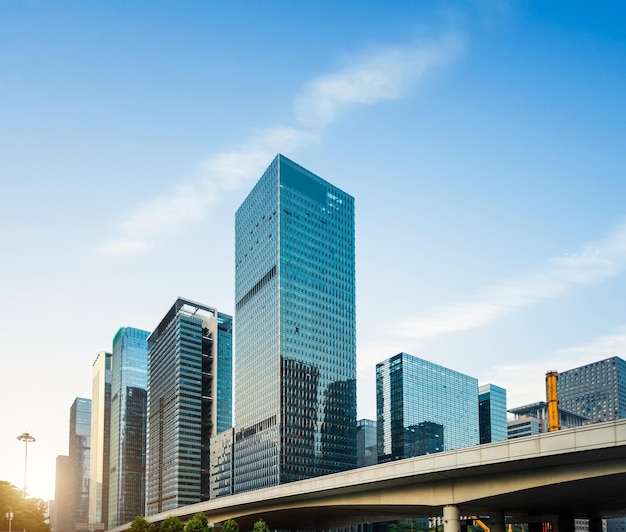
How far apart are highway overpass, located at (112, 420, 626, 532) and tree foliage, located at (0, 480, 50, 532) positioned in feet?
213

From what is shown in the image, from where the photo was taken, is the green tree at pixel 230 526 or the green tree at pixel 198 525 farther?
the green tree at pixel 198 525

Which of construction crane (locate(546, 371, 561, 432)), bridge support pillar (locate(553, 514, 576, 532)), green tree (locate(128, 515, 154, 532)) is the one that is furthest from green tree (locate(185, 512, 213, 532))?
construction crane (locate(546, 371, 561, 432))

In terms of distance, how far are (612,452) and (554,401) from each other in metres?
55.6

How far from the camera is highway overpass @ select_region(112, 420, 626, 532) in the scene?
40469mm

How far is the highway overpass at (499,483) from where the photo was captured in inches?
1593

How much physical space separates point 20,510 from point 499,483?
351 feet

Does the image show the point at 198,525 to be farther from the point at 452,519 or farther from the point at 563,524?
the point at 452,519

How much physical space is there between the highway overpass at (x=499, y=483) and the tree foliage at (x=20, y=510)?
64843 millimetres

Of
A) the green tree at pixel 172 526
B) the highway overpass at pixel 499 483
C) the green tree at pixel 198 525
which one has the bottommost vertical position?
the green tree at pixel 172 526

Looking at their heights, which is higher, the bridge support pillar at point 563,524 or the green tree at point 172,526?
the bridge support pillar at point 563,524

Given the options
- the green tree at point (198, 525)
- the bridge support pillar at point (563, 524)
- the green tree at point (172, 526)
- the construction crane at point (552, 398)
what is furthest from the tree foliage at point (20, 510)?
the bridge support pillar at point (563, 524)

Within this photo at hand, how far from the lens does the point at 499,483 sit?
154 ft

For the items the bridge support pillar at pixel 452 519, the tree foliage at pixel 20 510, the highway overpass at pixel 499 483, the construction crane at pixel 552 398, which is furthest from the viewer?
the tree foliage at pixel 20 510

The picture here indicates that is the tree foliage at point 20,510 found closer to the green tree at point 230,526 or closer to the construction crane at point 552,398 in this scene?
the green tree at point 230,526
